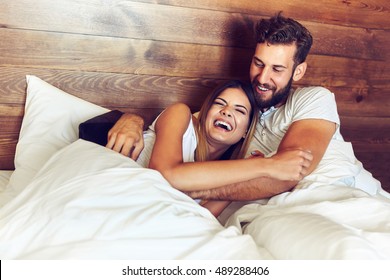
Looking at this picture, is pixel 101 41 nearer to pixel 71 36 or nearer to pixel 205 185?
pixel 71 36

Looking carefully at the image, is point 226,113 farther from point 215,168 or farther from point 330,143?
point 330,143

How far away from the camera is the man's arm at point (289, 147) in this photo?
142 centimetres

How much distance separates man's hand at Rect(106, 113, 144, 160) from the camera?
4.62ft

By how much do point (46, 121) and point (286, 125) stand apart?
84 centimetres

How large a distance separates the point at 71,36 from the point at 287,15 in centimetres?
90

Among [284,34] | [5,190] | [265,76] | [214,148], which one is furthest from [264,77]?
[5,190]

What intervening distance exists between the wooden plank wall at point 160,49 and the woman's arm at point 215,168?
424 mm

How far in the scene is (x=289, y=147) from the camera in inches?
57.6

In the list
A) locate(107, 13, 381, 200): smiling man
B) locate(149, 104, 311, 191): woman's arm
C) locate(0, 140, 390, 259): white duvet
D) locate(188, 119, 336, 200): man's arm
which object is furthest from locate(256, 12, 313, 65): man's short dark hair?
locate(0, 140, 390, 259): white duvet

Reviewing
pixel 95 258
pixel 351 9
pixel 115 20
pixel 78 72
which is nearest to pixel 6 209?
pixel 95 258

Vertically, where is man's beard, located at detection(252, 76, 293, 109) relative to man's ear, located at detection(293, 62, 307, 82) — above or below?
below

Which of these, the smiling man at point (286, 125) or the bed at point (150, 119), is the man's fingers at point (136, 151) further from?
the bed at point (150, 119)

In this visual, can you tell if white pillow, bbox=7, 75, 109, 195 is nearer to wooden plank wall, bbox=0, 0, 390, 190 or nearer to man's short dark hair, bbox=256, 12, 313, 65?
wooden plank wall, bbox=0, 0, 390, 190

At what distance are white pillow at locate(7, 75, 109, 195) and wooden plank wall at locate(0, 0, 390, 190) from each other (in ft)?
0.23
